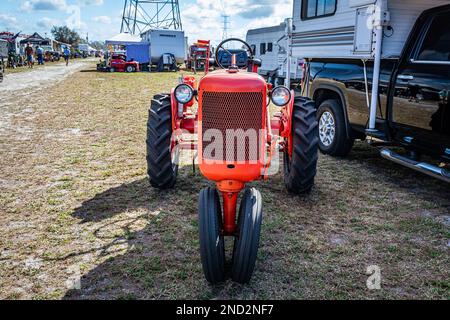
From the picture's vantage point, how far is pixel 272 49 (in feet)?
68.8

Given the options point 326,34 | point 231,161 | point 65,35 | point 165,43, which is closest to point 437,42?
point 326,34

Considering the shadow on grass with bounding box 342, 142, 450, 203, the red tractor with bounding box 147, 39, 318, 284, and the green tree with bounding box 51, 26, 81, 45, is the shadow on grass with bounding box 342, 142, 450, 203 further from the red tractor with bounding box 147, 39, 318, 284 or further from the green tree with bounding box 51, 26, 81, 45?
the green tree with bounding box 51, 26, 81, 45

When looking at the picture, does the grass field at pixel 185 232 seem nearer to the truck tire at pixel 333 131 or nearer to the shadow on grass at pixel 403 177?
the shadow on grass at pixel 403 177

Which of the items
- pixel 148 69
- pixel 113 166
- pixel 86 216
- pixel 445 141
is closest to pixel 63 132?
pixel 113 166

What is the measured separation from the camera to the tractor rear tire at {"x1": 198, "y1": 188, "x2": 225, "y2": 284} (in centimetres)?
303

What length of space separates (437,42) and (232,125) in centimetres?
308

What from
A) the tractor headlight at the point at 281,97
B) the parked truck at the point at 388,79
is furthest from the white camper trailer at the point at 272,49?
the tractor headlight at the point at 281,97

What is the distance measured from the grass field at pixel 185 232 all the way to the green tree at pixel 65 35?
10282 centimetres

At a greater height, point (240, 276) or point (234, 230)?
point (234, 230)

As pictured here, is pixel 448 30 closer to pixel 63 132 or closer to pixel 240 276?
pixel 240 276

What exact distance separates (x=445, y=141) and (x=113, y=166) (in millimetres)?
4444

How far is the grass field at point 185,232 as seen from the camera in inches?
126
